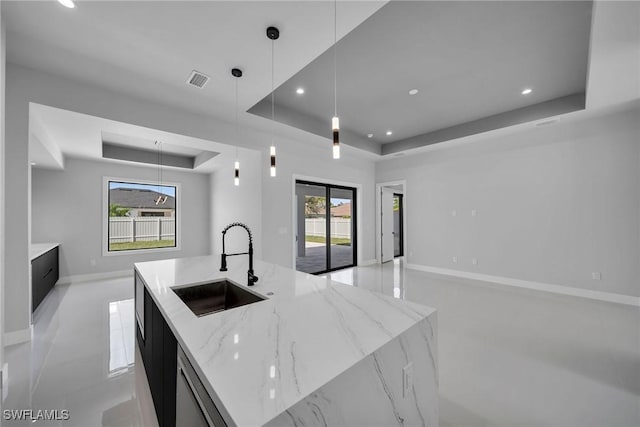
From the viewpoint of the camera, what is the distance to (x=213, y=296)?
6.49ft

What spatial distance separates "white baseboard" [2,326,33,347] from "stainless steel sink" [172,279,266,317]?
94.9 inches

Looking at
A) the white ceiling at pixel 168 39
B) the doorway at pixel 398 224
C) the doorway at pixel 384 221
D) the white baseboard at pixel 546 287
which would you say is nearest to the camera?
the white ceiling at pixel 168 39

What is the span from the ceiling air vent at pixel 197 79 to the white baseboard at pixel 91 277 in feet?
15.8

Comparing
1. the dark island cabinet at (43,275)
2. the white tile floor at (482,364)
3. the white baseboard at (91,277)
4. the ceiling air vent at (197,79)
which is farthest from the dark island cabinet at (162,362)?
the white baseboard at (91,277)

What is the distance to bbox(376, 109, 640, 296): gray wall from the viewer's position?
3.79m

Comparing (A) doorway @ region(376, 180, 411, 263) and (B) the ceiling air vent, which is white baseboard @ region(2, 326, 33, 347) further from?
(A) doorway @ region(376, 180, 411, 263)

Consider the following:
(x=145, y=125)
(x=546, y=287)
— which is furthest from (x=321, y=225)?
(x=546, y=287)

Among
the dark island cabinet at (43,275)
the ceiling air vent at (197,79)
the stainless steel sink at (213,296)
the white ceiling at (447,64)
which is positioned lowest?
the dark island cabinet at (43,275)

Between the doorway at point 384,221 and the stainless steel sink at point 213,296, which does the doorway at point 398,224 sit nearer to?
the doorway at point 384,221

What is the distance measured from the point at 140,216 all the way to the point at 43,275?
2.36 metres

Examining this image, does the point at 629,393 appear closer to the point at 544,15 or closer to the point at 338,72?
the point at 544,15

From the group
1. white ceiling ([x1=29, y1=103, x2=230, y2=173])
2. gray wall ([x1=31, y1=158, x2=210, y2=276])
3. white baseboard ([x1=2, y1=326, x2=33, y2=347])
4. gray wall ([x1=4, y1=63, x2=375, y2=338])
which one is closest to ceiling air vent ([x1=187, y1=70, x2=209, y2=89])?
gray wall ([x1=4, y1=63, x2=375, y2=338])

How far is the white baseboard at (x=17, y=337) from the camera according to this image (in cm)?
265

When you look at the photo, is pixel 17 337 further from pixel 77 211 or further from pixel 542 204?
pixel 542 204
